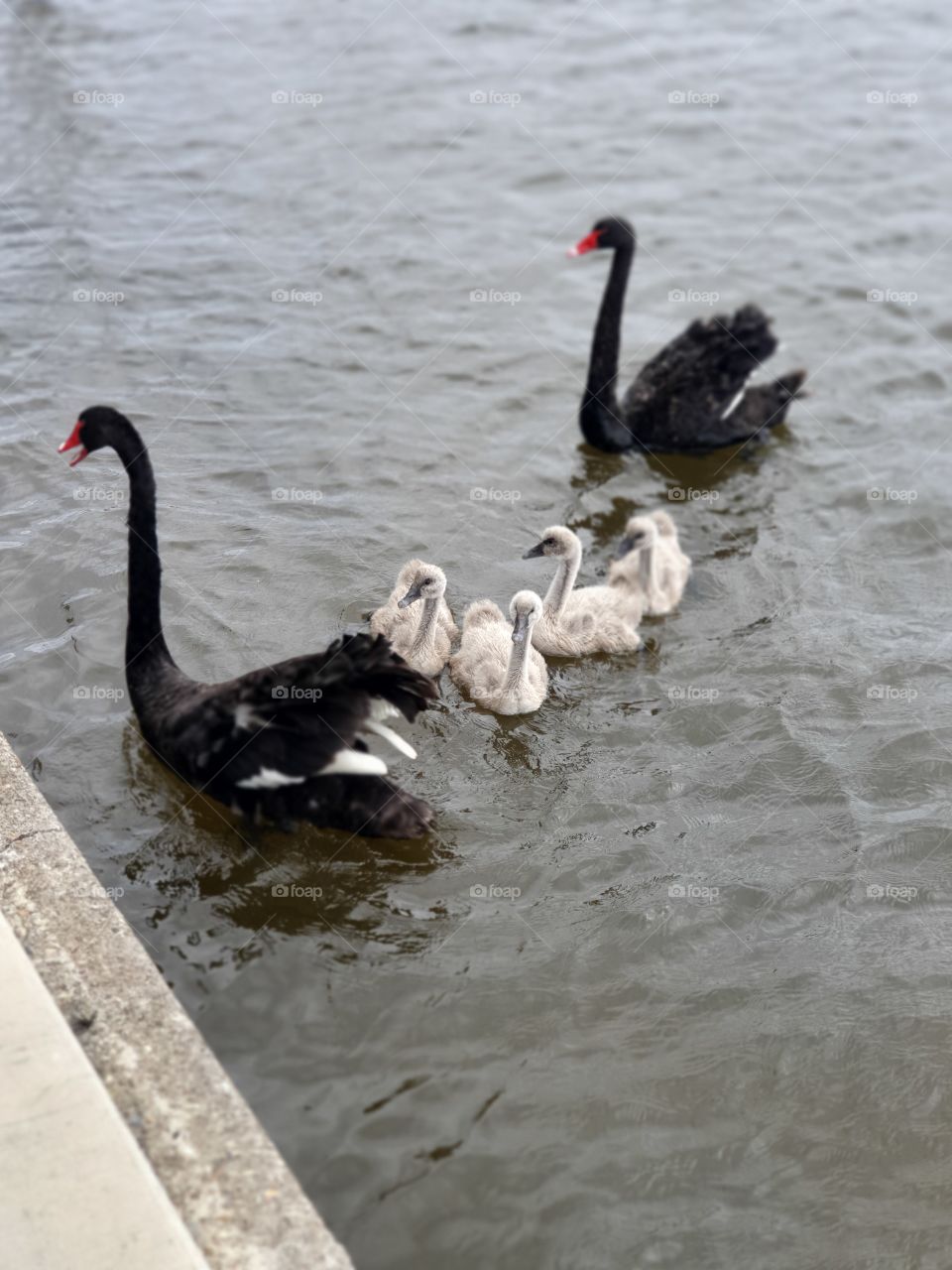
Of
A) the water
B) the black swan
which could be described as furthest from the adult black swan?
the black swan

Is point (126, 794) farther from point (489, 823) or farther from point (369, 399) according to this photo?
point (369, 399)

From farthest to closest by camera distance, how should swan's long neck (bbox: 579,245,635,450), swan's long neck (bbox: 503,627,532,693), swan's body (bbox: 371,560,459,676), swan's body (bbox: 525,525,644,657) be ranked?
swan's long neck (bbox: 579,245,635,450)
swan's body (bbox: 525,525,644,657)
swan's body (bbox: 371,560,459,676)
swan's long neck (bbox: 503,627,532,693)

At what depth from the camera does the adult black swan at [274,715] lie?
15.3 feet

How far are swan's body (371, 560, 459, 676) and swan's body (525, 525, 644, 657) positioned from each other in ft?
1.60

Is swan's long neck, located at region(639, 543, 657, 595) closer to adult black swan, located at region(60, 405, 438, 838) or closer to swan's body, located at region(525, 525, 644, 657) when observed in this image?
swan's body, located at region(525, 525, 644, 657)

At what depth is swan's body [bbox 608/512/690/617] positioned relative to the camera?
6.54 m

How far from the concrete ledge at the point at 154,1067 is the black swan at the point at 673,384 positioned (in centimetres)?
461

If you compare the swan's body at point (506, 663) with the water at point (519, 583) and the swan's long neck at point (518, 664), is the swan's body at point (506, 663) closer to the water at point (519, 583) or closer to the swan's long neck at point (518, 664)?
the swan's long neck at point (518, 664)

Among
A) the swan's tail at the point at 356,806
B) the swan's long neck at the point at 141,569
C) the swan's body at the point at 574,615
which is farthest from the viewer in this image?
the swan's body at the point at 574,615

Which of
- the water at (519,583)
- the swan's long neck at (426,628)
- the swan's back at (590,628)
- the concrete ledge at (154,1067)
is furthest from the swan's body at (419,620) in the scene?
the concrete ledge at (154,1067)

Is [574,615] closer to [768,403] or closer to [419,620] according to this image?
[419,620]

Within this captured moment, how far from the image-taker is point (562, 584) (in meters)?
6.41

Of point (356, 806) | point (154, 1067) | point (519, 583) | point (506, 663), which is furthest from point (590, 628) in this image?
point (154, 1067)

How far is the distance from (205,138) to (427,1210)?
968 cm
